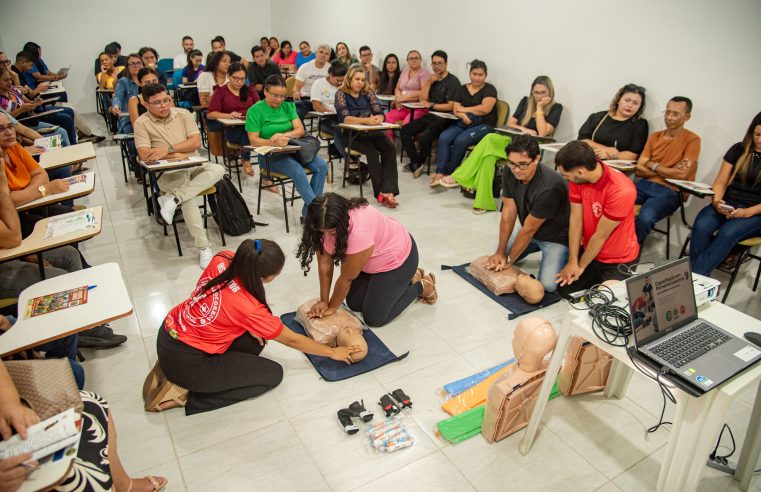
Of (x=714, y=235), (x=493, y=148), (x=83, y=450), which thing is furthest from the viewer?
(x=493, y=148)

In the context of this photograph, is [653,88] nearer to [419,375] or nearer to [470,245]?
[470,245]

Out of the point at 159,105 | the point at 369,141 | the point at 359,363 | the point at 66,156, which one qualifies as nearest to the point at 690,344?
the point at 359,363

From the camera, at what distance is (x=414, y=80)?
630 centimetres

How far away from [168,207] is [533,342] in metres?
2.75

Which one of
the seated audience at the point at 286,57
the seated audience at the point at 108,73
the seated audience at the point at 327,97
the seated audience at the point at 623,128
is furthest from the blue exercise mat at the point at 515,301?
the seated audience at the point at 286,57

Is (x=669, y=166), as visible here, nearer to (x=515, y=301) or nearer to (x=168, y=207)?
(x=515, y=301)

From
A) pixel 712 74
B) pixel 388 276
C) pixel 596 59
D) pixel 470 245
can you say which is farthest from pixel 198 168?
pixel 712 74

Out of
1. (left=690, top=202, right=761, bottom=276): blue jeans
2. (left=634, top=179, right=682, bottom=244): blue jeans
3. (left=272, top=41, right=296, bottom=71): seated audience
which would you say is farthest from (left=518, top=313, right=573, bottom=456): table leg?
(left=272, top=41, right=296, bottom=71): seated audience

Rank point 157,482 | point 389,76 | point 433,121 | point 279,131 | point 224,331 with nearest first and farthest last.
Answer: point 157,482
point 224,331
point 279,131
point 433,121
point 389,76

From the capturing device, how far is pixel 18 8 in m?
7.90

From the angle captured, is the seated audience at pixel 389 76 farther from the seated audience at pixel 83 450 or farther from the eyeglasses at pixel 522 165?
the seated audience at pixel 83 450

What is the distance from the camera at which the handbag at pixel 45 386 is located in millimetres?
1443

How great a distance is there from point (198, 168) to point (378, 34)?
15.6ft

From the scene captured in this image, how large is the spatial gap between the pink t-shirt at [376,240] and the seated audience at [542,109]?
2.66 meters
